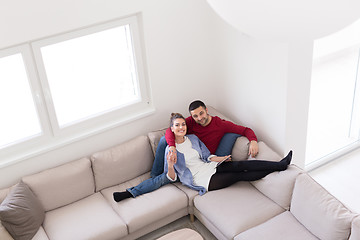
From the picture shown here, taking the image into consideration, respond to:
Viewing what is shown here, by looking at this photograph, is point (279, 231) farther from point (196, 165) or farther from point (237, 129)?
point (237, 129)

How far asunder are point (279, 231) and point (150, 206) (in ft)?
3.94

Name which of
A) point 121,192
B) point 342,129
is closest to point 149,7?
point 121,192

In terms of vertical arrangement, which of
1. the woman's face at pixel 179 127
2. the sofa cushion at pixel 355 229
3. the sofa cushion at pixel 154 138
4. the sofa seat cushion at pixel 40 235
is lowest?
the sofa seat cushion at pixel 40 235

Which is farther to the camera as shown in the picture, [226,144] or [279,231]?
[226,144]

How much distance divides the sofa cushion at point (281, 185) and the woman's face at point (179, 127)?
901 millimetres

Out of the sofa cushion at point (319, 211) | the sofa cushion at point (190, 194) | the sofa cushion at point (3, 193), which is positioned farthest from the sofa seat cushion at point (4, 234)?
the sofa cushion at point (319, 211)

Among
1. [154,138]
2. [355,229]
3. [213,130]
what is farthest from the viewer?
[154,138]

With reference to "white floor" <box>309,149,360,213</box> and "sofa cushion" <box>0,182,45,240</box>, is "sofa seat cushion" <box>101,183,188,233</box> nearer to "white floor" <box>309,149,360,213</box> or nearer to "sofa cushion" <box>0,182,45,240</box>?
"sofa cushion" <box>0,182,45,240</box>

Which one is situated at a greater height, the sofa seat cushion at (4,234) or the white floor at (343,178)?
the sofa seat cushion at (4,234)

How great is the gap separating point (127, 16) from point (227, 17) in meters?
3.39

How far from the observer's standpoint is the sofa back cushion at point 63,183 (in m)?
4.07

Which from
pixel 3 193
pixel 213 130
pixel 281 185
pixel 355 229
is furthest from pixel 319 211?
pixel 3 193

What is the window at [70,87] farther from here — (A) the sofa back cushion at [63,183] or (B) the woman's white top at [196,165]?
(B) the woman's white top at [196,165]

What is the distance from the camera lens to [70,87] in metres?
4.23
